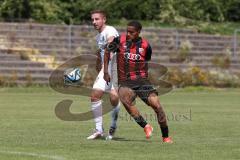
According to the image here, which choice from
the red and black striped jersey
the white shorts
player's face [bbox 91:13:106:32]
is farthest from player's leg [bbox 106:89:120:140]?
player's face [bbox 91:13:106:32]

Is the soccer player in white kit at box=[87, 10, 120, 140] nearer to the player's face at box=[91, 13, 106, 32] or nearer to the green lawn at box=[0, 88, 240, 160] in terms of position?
the player's face at box=[91, 13, 106, 32]

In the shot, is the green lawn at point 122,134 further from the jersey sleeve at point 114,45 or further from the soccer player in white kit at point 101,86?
the jersey sleeve at point 114,45

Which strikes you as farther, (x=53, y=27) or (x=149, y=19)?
(x=149, y=19)

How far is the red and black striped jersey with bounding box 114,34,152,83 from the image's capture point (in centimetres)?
1323

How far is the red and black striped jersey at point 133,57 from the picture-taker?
1323cm

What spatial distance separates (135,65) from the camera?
43.6ft

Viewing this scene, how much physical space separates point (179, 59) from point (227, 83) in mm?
2407

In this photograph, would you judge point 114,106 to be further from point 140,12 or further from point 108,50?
point 140,12

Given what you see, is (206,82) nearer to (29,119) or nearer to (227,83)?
(227,83)

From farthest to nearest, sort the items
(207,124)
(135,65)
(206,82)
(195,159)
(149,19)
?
(149,19)
(206,82)
(207,124)
(135,65)
(195,159)

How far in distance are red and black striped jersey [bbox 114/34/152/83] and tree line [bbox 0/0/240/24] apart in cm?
2380

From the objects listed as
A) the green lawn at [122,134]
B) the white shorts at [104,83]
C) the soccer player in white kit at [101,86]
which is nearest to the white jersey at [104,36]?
the soccer player in white kit at [101,86]

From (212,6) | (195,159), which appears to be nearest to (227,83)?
(212,6)

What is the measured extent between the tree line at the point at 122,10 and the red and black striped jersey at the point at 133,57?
23797 mm
